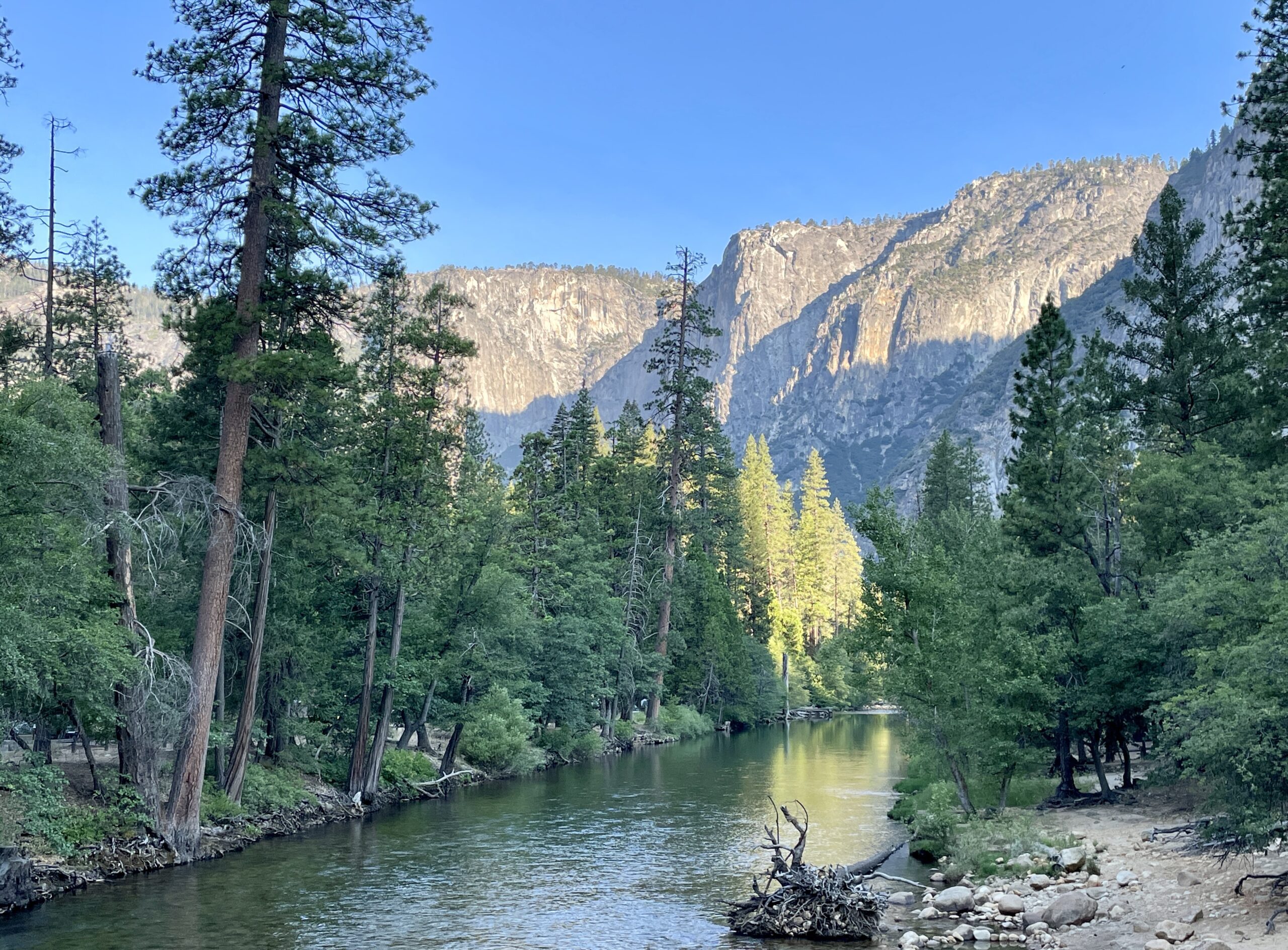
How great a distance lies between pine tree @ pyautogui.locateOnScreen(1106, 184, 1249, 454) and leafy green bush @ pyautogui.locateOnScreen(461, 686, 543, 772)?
23.3m

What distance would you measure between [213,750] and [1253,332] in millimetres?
30783

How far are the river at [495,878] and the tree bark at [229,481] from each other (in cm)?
162

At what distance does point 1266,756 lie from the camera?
42.2ft

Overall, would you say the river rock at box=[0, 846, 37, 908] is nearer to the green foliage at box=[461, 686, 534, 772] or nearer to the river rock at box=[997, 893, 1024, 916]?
the river rock at box=[997, 893, 1024, 916]

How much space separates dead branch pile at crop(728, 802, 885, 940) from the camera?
15.8m

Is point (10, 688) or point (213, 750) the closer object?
point (10, 688)

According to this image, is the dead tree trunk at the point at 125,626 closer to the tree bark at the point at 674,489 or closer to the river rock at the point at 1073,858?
the river rock at the point at 1073,858

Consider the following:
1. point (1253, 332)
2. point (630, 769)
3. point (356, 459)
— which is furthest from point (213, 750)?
point (1253, 332)

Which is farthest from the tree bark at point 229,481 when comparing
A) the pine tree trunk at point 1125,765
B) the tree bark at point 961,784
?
the pine tree trunk at point 1125,765

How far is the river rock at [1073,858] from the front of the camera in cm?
1883

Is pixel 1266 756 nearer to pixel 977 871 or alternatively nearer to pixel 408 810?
pixel 977 871

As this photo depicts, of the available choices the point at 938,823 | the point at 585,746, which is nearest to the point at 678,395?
the point at 585,746

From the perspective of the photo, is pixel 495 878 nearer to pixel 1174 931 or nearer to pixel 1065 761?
pixel 1174 931

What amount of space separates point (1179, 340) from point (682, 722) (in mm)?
33610
